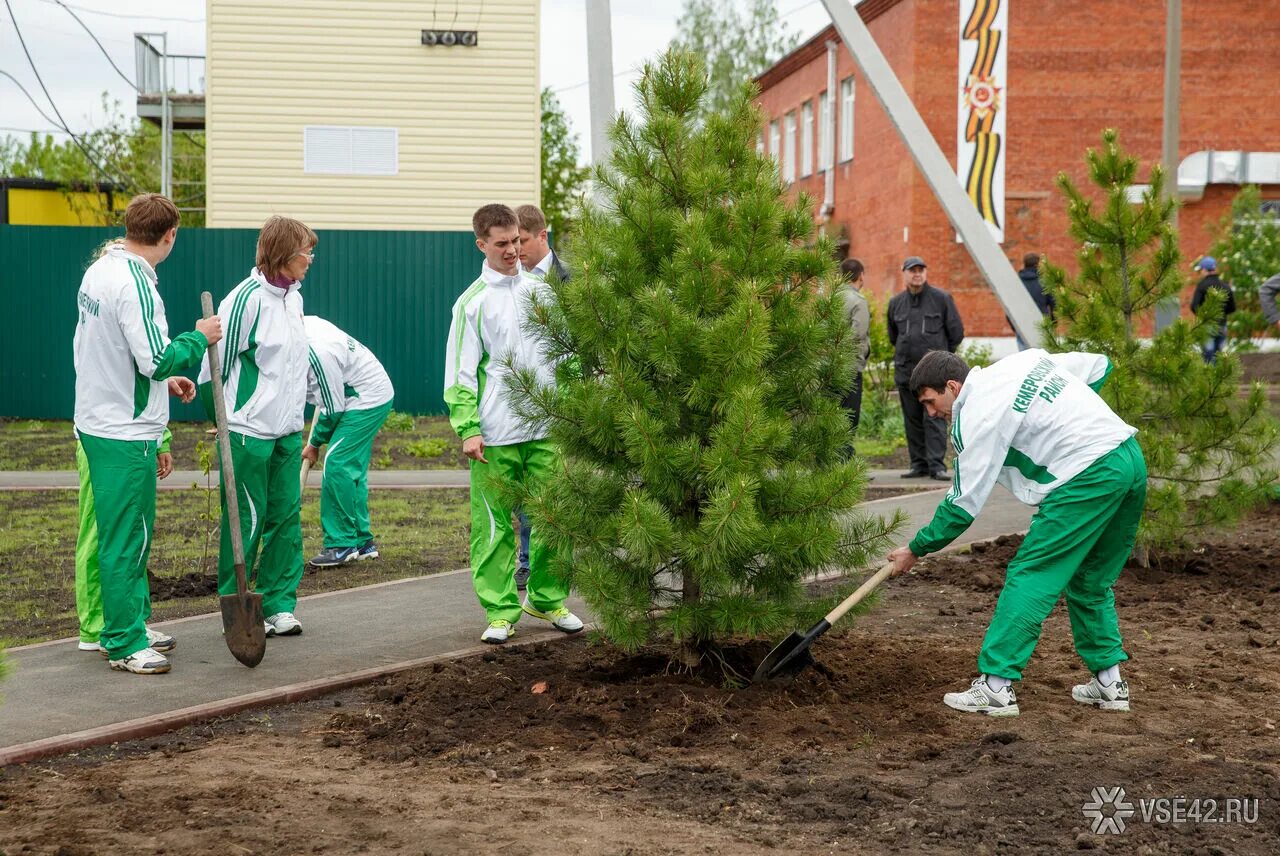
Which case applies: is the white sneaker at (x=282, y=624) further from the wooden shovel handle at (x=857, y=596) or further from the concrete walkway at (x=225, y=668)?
the wooden shovel handle at (x=857, y=596)

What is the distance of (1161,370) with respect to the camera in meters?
7.99

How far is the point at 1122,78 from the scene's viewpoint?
3020 cm

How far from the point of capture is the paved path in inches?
514

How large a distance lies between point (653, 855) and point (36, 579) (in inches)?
244

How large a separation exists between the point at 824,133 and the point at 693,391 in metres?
34.4

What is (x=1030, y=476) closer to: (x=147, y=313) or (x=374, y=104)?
(x=147, y=313)

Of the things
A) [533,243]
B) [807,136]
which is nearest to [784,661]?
[533,243]

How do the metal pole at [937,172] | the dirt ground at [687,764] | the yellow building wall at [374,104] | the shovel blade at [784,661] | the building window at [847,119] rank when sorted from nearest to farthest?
1. the dirt ground at [687,764]
2. the shovel blade at [784,661]
3. the metal pole at [937,172]
4. the yellow building wall at [374,104]
5. the building window at [847,119]

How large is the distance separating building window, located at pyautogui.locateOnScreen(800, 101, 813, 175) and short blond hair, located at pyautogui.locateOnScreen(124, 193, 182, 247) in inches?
1382

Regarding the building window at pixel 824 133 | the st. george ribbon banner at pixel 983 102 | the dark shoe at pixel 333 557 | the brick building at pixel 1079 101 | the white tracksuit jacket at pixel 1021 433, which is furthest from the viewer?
the building window at pixel 824 133

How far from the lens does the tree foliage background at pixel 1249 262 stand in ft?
75.5

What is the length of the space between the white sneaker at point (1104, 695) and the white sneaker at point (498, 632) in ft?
8.85

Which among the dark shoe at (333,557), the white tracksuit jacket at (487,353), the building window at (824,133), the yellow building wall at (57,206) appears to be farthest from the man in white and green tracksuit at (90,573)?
the building window at (824,133)

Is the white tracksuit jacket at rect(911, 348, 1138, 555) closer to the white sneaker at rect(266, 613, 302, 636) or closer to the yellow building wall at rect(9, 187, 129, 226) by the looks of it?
the white sneaker at rect(266, 613, 302, 636)
